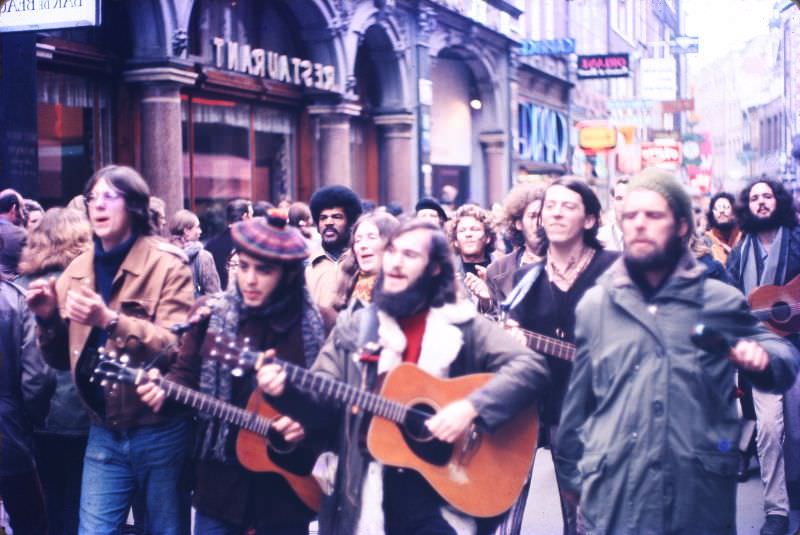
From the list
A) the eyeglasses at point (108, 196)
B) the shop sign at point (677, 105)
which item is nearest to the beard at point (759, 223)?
the eyeglasses at point (108, 196)

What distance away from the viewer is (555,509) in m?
7.49

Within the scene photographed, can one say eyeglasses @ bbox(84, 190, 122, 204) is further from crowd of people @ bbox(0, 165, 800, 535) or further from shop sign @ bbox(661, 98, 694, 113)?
shop sign @ bbox(661, 98, 694, 113)

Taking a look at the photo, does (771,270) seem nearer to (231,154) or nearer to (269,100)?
(231,154)

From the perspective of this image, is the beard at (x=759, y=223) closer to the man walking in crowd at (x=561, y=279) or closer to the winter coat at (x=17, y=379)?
the man walking in crowd at (x=561, y=279)

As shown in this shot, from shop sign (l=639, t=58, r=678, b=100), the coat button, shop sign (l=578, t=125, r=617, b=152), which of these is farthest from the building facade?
the coat button

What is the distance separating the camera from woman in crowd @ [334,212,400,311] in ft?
18.5

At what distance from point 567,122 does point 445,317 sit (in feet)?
93.6

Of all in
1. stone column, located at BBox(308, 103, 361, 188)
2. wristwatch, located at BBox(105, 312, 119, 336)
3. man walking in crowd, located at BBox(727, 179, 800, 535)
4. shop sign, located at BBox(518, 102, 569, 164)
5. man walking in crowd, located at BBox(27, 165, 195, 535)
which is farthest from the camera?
shop sign, located at BBox(518, 102, 569, 164)

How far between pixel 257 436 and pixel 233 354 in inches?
17.7

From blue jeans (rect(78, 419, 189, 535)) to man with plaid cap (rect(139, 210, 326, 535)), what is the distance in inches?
8.4

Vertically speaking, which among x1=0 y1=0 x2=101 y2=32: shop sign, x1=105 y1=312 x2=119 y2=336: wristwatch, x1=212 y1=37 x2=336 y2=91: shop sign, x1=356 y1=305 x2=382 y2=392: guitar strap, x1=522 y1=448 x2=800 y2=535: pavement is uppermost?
x1=212 y1=37 x2=336 y2=91: shop sign

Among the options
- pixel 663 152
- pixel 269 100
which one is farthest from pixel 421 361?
pixel 663 152

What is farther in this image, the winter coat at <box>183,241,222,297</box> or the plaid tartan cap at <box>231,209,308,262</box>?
the winter coat at <box>183,241,222,297</box>

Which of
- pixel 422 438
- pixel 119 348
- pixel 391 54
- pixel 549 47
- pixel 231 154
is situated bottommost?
pixel 422 438
